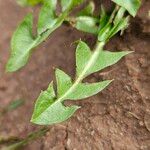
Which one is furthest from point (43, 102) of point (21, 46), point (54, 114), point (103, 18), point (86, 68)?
point (103, 18)

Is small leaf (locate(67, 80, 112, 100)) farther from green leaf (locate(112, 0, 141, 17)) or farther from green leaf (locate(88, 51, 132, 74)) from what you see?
green leaf (locate(112, 0, 141, 17))

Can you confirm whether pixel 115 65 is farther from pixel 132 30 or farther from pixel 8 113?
pixel 8 113

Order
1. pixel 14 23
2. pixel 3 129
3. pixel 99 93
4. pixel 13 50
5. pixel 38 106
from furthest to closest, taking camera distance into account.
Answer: pixel 14 23
pixel 3 129
pixel 13 50
pixel 99 93
pixel 38 106

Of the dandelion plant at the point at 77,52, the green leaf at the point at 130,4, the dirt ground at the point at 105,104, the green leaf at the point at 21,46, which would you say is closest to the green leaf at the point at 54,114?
the dandelion plant at the point at 77,52

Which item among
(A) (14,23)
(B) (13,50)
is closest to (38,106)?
(B) (13,50)

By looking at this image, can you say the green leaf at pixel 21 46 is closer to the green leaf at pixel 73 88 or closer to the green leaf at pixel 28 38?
the green leaf at pixel 28 38
